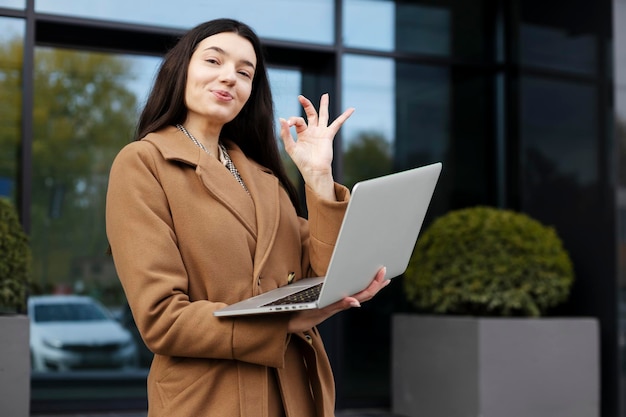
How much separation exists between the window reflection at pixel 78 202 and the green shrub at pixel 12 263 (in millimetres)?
1369

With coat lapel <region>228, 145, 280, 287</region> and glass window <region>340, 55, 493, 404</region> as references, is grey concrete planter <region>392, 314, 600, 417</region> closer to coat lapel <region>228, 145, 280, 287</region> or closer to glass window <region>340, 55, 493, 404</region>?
glass window <region>340, 55, 493, 404</region>

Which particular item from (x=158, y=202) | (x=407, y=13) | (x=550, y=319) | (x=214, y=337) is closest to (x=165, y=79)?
(x=158, y=202)

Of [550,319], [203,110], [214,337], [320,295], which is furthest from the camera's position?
[550,319]

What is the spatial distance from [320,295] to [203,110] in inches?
26.0

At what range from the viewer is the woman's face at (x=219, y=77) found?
2.08 m

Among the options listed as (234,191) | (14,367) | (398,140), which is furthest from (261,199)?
(398,140)

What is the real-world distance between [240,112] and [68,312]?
397 centimetres

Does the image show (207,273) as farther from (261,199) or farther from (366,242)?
(366,242)

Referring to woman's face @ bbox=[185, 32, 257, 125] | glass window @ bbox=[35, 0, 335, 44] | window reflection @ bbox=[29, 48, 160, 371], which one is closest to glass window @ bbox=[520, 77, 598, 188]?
glass window @ bbox=[35, 0, 335, 44]

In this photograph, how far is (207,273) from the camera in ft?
6.38

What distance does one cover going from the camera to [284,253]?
211 centimetres

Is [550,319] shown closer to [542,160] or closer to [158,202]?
[542,160]

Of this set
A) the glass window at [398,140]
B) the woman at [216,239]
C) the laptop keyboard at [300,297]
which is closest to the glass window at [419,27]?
the glass window at [398,140]

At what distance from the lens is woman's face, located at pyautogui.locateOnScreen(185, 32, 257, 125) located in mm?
2080
